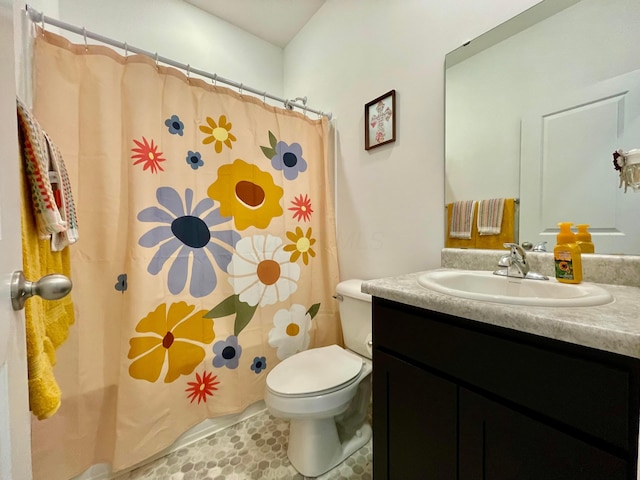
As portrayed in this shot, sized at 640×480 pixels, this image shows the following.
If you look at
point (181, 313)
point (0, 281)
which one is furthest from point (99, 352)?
point (0, 281)

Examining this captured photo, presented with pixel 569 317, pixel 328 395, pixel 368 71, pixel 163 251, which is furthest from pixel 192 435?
pixel 368 71

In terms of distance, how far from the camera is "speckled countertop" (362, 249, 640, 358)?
413mm

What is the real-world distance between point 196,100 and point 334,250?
1.14 m

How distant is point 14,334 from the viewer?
37 cm

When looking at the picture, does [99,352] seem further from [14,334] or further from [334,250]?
[334,250]

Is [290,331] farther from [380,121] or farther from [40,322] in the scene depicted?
[380,121]

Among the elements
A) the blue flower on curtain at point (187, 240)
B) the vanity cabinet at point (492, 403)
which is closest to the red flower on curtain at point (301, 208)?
the blue flower on curtain at point (187, 240)

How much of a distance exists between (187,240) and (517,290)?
137 centimetres

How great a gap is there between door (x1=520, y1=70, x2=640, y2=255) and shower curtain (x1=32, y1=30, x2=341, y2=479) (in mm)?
1132

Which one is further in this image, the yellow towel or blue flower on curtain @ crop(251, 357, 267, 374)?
blue flower on curtain @ crop(251, 357, 267, 374)

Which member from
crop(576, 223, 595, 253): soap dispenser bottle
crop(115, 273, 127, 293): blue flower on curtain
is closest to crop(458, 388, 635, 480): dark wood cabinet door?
crop(576, 223, 595, 253): soap dispenser bottle

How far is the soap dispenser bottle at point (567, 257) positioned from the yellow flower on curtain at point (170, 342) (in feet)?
4.73

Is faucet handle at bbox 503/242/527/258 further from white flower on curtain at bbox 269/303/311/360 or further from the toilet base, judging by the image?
white flower on curtain at bbox 269/303/311/360

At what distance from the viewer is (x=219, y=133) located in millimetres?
1324
